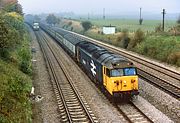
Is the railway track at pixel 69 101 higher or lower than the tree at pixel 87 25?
lower

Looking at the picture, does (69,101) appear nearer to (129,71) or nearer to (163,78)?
(129,71)

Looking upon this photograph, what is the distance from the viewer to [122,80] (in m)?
21.0

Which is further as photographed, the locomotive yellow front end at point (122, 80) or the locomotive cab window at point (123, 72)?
the locomotive cab window at point (123, 72)

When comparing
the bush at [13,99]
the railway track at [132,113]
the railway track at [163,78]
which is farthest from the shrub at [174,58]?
the bush at [13,99]

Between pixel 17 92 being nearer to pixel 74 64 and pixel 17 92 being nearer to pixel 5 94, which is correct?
pixel 5 94

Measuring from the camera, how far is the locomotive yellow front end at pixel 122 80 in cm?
2081

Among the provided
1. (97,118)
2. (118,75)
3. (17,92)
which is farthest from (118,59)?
(17,92)

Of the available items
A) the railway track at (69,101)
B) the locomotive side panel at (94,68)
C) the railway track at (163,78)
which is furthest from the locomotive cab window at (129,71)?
the railway track at (163,78)

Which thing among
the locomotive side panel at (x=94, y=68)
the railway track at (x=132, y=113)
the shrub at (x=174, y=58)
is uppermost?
the locomotive side panel at (x=94, y=68)

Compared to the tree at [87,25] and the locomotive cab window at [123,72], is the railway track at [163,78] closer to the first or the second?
the locomotive cab window at [123,72]

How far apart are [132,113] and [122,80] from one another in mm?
2625

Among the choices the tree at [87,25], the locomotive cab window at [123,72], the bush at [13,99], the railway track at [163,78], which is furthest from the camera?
the tree at [87,25]

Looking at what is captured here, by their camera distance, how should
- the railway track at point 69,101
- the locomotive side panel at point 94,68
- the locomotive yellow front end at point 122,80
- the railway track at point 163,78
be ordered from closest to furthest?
the railway track at point 69,101 < the locomotive yellow front end at point 122,80 < the locomotive side panel at point 94,68 < the railway track at point 163,78

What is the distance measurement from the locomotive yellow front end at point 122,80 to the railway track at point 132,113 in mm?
765
